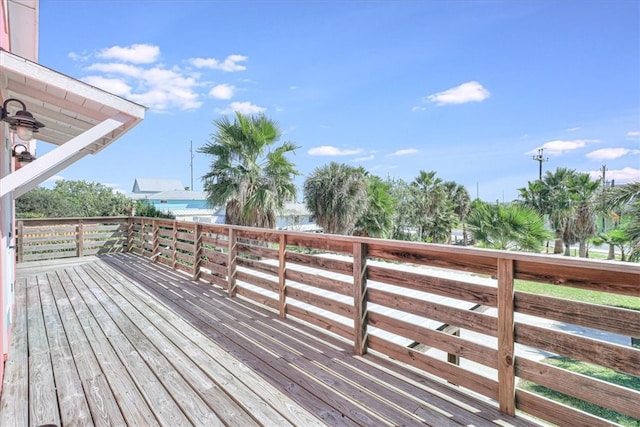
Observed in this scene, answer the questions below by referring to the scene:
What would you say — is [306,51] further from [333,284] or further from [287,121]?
[333,284]

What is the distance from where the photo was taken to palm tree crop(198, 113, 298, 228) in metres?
6.70

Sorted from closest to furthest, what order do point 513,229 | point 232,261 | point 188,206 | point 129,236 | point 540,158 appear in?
point 232,261
point 129,236
point 513,229
point 540,158
point 188,206

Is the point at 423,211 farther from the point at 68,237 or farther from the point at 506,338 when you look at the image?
the point at 506,338

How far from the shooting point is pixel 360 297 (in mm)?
2445

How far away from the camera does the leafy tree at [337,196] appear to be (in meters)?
12.5

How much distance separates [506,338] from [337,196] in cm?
1090

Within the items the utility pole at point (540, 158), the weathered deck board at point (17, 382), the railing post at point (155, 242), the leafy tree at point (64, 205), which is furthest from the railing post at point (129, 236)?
the utility pole at point (540, 158)

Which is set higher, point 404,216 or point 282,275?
point 404,216

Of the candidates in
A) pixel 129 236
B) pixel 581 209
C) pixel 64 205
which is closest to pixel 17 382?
pixel 129 236

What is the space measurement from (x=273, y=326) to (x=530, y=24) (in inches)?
444

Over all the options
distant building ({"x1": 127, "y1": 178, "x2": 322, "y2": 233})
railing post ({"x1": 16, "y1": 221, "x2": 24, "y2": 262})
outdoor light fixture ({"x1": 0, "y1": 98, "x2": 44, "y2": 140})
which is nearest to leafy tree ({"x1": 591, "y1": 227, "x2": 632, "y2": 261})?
distant building ({"x1": 127, "y1": 178, "x2": 322, "y2": 233})

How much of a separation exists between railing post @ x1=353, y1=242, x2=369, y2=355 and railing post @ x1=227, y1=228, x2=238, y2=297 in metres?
2.05

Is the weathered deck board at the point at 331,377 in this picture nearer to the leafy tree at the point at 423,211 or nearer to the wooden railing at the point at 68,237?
the wooden railing at the point at 68,237

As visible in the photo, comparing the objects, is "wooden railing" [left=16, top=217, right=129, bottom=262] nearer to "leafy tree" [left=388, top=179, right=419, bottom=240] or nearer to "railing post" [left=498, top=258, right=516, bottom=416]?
"railing post" [left=498, top=258, right=516, bottom=416]
